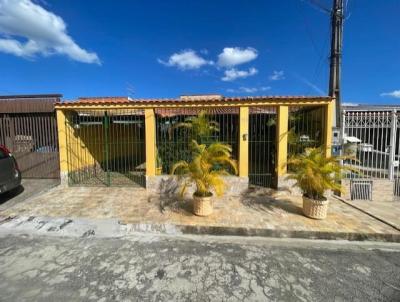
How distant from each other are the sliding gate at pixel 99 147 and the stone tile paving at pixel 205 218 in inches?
44.3

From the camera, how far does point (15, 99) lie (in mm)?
7660

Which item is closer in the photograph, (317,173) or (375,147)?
(317,173)

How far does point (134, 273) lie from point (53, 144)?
259 inches

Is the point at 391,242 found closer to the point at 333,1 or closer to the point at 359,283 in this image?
the point at 359,283

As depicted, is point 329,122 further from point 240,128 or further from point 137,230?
point 137,230

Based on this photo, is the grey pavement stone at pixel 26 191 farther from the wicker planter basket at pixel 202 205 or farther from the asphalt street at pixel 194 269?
the wicker planter basket at pixel 202 205

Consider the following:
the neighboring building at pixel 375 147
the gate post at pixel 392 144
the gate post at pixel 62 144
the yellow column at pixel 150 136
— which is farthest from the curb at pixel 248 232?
the gate post at pixel 62 144

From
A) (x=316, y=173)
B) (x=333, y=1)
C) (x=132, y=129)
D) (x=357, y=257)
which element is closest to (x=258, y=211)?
(x=316, y=173)

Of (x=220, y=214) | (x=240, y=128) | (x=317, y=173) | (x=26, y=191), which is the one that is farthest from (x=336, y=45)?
(x=26, y=191)

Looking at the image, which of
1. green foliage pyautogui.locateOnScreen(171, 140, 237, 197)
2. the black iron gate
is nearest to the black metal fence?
the black iron gate

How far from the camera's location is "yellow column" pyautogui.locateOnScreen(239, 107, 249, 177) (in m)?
6.35

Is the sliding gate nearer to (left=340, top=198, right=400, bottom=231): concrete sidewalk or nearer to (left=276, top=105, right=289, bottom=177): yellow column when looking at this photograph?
(left=276, top=105, right=289, bottom=177): yellow column

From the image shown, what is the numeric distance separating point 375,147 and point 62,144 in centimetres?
1015

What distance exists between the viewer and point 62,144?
7.21m
